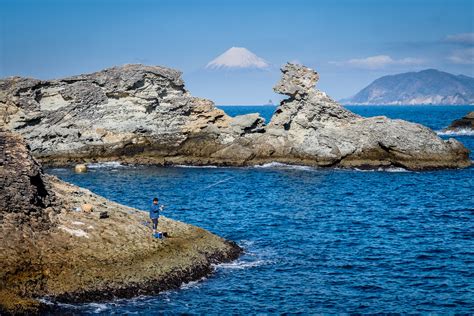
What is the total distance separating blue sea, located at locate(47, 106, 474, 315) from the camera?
2834 centimetres

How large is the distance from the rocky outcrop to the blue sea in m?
1.00

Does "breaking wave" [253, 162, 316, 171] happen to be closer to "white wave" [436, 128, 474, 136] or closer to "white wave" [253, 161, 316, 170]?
"white wave" [253, 161, 316, 170]

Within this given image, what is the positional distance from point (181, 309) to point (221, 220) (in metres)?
19.3

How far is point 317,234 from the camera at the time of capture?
4156 cm

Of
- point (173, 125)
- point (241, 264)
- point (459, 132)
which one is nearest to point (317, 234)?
point (241, 264)

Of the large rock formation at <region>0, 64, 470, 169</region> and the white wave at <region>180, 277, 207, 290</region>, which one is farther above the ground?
the large rock formation at <region>0, 64, 470, 169</region>

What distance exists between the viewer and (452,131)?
126375 mm

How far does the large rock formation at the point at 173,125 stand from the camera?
75.1 m

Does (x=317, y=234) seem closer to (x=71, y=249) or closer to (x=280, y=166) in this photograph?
(x=71, y=249)

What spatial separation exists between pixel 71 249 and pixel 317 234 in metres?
17.8

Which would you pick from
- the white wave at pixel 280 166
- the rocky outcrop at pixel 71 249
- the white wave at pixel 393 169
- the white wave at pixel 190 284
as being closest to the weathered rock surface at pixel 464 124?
the white wave at pixel 393 169

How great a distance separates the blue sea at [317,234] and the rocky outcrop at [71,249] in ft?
3.28

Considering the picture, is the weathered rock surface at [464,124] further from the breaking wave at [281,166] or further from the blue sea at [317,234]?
the breaking wave at [281,166]

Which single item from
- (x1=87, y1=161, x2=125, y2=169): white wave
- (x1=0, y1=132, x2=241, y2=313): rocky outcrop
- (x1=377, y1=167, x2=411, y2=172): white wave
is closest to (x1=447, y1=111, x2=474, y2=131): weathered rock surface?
(x1=377, y1=167, x2=411, y2=172): white wave
